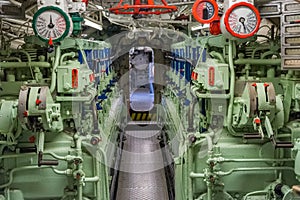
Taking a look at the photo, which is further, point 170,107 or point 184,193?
point 170,107

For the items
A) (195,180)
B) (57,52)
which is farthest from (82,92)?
(195,180)

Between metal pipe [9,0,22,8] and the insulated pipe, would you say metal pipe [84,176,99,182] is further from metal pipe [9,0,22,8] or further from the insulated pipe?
metal pipe [9,0,22,8]

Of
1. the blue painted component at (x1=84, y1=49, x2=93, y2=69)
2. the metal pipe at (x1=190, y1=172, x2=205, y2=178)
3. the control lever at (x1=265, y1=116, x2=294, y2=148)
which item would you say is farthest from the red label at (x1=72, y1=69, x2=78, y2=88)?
the blue painted component at (x1=84, y1=49, x2=93, y2=69)

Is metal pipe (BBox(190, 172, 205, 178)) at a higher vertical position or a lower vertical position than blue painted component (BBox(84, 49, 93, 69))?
lower

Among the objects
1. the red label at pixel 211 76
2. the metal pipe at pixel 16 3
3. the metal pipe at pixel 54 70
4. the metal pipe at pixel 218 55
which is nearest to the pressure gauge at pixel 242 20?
the red label at pixel 211 76

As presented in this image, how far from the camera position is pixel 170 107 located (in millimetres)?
9688

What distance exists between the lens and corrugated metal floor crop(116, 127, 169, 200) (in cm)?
710

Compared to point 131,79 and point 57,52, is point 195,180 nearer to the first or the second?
point 57,52

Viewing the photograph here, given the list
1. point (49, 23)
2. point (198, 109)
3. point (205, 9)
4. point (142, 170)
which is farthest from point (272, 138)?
point (142, 170)

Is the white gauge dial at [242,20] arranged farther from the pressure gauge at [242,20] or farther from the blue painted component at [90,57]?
the blue painted component at [90,57]

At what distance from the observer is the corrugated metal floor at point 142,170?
279 inches

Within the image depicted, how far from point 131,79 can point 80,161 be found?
10.5 metres

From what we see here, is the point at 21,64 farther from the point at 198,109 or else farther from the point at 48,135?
the point at 198,109

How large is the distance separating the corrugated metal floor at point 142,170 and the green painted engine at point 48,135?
1713 millimetres
